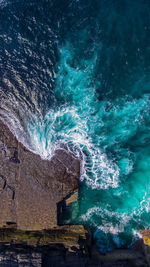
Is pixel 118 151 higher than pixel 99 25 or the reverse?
the reverse

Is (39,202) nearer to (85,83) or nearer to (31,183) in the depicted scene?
(31,183)

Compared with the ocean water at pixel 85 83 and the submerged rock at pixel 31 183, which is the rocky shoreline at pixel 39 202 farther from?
the ocean water at pixel 85 83

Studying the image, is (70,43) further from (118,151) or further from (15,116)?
(118,151)

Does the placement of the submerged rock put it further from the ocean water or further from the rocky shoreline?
the ocean water

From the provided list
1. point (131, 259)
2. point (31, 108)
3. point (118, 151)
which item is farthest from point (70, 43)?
point (131, 259)

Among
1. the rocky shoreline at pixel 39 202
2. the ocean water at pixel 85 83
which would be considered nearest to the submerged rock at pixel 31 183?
the rocky shoreline at pixel 39 202

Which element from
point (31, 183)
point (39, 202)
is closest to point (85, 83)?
point (31, 183)
